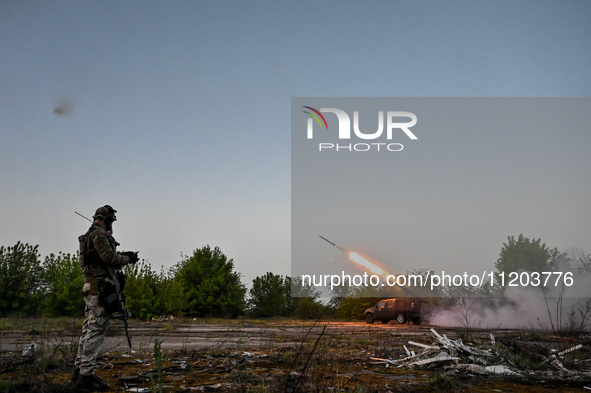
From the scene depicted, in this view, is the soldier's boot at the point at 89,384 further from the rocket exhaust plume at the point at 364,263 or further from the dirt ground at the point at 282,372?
the rocket exhaust plume at the point at 364,263

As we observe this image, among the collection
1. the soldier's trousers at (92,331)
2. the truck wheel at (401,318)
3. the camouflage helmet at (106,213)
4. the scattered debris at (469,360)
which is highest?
the camouflage helmet at (106,213)

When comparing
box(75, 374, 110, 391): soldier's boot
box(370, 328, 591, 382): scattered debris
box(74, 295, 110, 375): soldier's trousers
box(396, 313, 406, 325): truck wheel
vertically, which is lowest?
box(396, 313, 406, 325): truck wheel

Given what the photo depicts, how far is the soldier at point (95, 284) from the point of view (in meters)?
5.96

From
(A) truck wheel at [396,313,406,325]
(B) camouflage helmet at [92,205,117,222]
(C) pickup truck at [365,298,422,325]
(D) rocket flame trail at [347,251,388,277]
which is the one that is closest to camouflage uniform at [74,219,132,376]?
(B) camouflage helmet at [92,205,117,222]

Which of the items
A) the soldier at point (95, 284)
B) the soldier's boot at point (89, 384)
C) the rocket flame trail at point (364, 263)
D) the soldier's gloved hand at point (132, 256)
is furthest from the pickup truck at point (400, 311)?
the soldier's boot at point (89, 384)

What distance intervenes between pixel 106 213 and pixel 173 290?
26298 mm

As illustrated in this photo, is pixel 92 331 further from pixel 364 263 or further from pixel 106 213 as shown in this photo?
pixel 364 263

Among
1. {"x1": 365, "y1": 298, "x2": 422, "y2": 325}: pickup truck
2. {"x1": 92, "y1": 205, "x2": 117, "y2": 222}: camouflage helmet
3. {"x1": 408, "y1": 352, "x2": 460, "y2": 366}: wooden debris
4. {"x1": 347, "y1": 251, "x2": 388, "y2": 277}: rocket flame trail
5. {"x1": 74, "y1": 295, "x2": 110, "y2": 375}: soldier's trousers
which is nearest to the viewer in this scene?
{"x1": 74, "y1": 295, "x2": 110, "y2": 375}: soldier's trousers

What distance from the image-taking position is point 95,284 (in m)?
6.21

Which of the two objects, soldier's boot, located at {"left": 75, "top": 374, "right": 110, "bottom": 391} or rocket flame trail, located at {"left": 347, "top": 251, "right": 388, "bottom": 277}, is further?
rocket flame trail, located at {"left": 347, "top": 251, "right": 388, "bottom": 277}

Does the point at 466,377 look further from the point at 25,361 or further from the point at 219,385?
the point at 25,361

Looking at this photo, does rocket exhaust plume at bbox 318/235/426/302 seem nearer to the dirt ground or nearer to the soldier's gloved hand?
the dirt ground

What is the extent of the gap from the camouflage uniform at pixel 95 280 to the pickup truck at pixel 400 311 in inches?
961

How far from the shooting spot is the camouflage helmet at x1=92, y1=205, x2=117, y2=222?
655 centimetres
